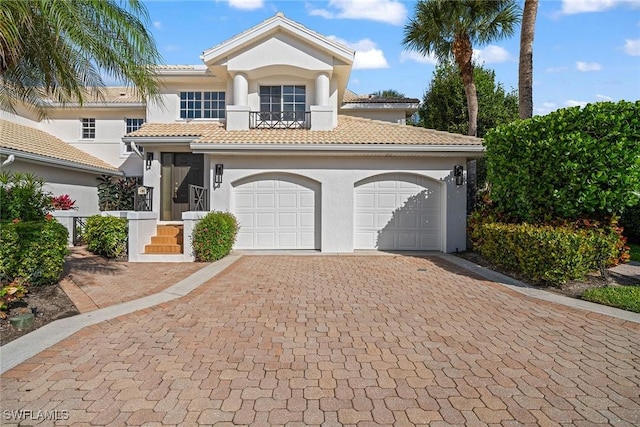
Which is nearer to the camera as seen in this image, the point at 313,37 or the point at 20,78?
the point at 20,78

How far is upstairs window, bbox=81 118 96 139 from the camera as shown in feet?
60.6

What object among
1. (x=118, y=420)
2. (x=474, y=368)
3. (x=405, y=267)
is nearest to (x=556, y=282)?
(x=405, y=267)

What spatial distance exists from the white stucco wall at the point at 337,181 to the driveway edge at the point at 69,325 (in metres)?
5.00

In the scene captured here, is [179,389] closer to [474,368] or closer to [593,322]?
[474,368]

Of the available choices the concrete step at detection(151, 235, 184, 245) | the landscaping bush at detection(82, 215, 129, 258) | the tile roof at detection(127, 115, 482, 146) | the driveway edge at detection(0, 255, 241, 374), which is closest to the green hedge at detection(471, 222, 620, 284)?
the tile roof at detection(127, 115, 482, 146)

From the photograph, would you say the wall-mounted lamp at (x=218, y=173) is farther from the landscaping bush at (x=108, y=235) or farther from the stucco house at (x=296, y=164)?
the landscaping bush at (x=108, y=235)

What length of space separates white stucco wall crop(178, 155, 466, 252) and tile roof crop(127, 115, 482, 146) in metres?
0.65

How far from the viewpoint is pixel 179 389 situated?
142 inches

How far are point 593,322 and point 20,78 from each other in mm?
12710

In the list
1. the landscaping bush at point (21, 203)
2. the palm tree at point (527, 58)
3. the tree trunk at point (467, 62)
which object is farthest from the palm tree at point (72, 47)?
the tree trunk at point (467, 62)

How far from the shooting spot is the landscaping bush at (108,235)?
1071 centimetres

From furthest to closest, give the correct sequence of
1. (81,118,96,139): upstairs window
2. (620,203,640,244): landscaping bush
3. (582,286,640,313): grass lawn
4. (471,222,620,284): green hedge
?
(81,118,96,139): upstairs window, (620,203,640,244): landscaping bush, (471,222,620,284): green hedge, (582,286,640,313): grass lawn

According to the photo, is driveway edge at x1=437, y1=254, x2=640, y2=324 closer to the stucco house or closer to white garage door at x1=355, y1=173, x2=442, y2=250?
white garage door at x1=355, y1=173, x2=442, y2=250

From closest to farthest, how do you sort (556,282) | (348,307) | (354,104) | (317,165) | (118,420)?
(118,420) → (348,307) → (556,282) → (317,165) → (354,104)
